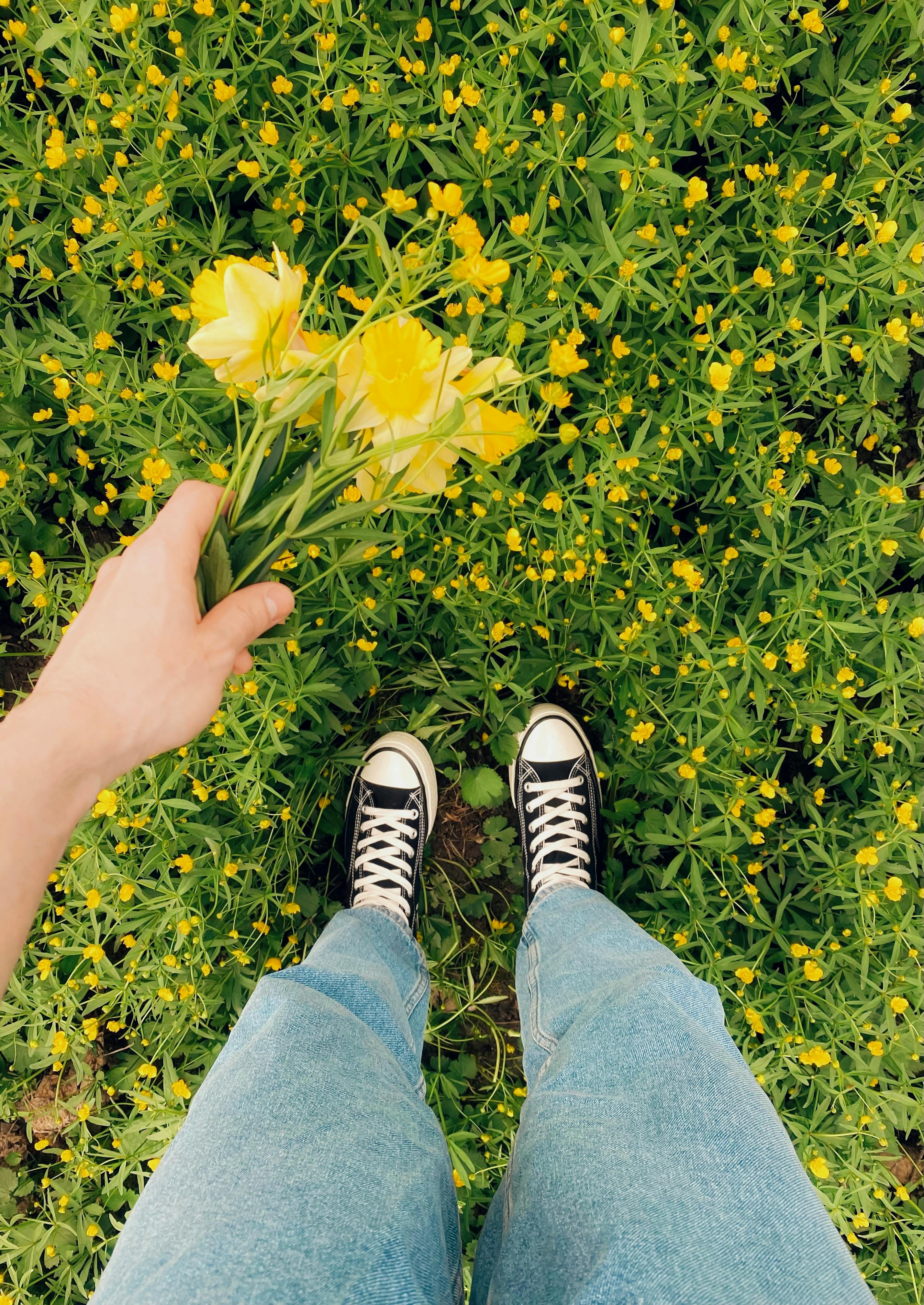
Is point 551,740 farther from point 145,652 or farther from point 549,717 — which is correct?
point 145,652

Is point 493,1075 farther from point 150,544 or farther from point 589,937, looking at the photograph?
point 150,544

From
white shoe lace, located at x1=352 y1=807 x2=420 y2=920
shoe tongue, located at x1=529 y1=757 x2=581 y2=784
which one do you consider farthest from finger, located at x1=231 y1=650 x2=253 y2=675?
shoe tongue, located at x1=529 y1=757 x2=581 y2=784

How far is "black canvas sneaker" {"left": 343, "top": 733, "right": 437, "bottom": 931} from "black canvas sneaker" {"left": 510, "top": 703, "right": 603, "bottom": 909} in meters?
0.25

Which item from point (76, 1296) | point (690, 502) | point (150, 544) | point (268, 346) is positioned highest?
point (268, 346)

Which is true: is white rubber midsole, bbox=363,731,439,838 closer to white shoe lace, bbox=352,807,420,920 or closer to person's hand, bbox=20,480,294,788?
white shoe lace, bbox=352,807,420,920

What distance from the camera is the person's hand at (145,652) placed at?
85 centimetres

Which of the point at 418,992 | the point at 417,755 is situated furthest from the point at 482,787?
the point at 418,992

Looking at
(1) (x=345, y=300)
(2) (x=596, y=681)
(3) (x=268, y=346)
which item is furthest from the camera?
(2) (x=596, y=681)

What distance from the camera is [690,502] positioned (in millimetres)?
1700

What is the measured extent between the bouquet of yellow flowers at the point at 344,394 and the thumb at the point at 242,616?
6 cm

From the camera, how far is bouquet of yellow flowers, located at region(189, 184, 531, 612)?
2.14ft

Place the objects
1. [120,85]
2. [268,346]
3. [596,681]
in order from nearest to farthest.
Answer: [268,346] → [120,85] → [596,681]

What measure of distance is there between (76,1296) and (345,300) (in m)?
2.32

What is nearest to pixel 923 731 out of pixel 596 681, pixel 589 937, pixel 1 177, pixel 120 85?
pixel 596 681
